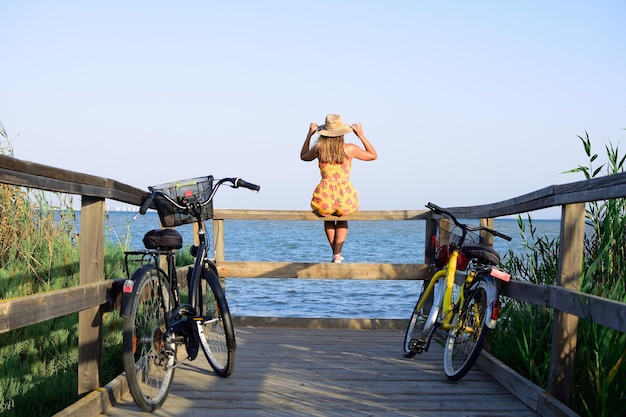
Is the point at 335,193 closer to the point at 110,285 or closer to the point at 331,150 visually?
the point at 331,150

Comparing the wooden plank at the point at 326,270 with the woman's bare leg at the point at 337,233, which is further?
the woman's bare leg at the point at 337,233

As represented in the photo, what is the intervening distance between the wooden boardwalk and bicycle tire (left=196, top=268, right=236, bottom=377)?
0.41 ft

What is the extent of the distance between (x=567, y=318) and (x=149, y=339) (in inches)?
92.3

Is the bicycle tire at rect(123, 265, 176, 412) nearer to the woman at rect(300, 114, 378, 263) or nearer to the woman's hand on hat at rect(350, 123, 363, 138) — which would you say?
the woman at rect(300, 114, 378, 263)

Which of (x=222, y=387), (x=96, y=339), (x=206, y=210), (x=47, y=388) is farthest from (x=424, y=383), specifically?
(x=47, y=388)

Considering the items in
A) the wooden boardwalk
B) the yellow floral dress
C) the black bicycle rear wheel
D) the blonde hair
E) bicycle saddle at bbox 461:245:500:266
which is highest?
the blonde hair

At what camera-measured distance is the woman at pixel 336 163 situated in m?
6.96

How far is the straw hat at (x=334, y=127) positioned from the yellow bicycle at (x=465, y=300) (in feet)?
6.83

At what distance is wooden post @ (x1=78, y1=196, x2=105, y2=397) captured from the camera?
12.7 ft

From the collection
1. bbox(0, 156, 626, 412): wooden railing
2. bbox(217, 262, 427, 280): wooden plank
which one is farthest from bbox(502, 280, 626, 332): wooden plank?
bbox(217, 262, 427, 280): wooden plank

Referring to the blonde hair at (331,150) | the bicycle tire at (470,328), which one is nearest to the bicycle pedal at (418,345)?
the bicycle tire at (470,328)

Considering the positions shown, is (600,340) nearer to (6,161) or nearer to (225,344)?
(225,344)

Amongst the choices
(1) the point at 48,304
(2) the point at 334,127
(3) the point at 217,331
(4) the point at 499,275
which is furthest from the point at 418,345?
(1) the point at 48,304

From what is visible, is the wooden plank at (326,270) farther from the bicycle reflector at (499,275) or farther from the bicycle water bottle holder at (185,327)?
the bicycle water bottle holder at (185,327)
